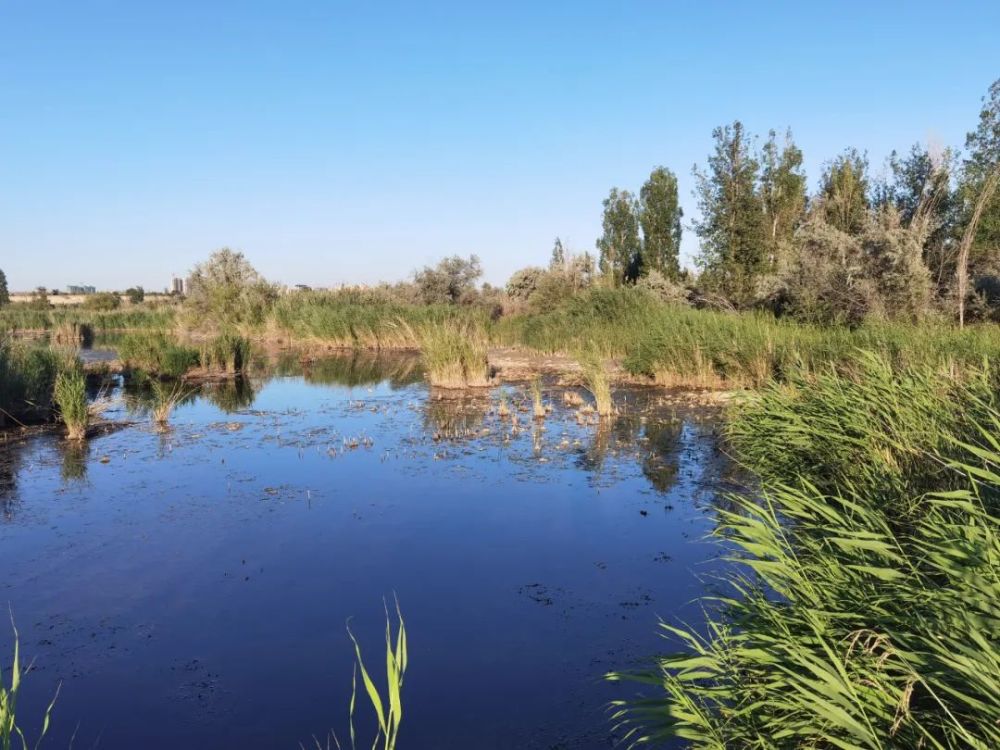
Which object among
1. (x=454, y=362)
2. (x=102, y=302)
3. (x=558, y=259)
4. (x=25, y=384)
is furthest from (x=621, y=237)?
(x=102, y=302)

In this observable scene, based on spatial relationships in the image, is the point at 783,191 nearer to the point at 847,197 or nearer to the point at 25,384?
the point at 847,197

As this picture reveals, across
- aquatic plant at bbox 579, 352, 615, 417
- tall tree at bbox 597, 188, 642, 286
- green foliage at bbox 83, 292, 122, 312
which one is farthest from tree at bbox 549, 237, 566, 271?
green foliage at bbox 83, 292, 122, 312

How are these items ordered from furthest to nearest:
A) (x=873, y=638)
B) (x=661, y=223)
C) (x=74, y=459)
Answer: (x=661, y=223) → (x=74, y=459) → (x=873, y=638)

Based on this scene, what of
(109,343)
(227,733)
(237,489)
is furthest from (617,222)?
(227,733)

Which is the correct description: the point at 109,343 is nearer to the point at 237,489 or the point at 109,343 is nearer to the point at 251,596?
the point at 237,489

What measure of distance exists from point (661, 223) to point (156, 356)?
18305mm

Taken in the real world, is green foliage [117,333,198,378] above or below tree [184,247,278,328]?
below

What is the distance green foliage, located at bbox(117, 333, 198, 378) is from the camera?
58.2 ft

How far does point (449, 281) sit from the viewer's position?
37156 millimetres

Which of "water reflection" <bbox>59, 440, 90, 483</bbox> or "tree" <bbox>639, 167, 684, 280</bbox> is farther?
"tree" <bbox>639, 167, 684, 280</bbox>

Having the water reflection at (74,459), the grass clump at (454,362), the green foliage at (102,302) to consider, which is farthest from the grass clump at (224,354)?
the green foliage at (102,302)

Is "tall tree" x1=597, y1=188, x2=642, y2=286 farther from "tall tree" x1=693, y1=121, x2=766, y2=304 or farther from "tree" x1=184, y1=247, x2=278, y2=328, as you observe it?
"tree" x1=184, y1=247, x2=278, y2=328

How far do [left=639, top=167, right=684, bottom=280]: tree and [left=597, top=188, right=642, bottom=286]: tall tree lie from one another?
7.58 ft

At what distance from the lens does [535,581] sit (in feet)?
18.7
